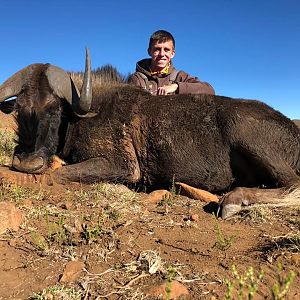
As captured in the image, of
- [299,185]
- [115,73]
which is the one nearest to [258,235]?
[299,185]

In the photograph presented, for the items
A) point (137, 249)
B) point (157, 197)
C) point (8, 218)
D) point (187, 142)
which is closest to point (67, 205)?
point (8, 218)

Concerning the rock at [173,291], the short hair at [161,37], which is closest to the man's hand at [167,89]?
the short hair at [161,37]

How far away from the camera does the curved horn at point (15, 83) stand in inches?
221

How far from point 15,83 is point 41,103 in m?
0.69

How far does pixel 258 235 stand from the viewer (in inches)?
133

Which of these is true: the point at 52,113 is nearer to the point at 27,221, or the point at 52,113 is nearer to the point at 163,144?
the point at 163,144

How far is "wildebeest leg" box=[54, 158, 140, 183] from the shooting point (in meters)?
5.02

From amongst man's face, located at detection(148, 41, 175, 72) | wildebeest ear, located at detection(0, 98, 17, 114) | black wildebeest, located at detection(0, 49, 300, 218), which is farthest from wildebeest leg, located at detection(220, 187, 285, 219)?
wildebeest ear, located at detection(0, 98, 17, 114)

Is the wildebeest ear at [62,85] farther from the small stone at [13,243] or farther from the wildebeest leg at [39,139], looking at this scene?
the small stone at [13,243]

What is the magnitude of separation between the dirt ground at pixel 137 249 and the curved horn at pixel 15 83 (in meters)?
1.74

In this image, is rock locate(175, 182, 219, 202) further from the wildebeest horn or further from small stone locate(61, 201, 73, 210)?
the wildebeest horn

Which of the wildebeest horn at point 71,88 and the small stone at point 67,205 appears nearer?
the small stone at point 67,205

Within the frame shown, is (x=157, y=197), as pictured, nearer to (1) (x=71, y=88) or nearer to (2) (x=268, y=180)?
(2) (x=268, y=180)

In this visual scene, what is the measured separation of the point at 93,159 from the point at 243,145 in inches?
77.6
